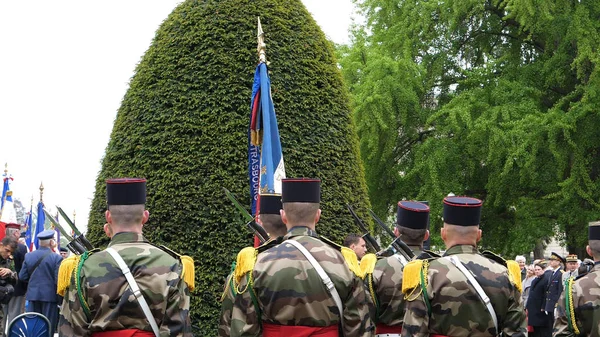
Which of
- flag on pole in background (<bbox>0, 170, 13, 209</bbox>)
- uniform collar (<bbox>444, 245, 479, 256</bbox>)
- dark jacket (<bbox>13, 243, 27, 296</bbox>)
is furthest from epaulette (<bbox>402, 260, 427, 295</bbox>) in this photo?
flag on pole in background (<bbox>0, 170, 13, 209</bbox>)

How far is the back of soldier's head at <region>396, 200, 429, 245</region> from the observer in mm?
6742

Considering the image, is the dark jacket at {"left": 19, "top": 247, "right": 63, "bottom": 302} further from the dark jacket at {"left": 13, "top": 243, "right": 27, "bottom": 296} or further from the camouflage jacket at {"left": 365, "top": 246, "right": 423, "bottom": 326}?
the camouflage jacket at {"left": 365, "top": 246, "right": 423, "bottom": 326}

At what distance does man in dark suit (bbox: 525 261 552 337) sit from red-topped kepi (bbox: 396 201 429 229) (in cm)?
836

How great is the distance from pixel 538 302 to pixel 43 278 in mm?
7787

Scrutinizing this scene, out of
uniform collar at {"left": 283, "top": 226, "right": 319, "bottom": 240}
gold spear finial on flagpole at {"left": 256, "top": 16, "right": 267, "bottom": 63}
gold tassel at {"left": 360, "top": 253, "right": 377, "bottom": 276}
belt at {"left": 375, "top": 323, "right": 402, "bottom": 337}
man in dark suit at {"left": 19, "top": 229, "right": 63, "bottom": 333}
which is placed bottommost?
man in dark suit at {"left": 19, "top": 229, "right": 63, "bottom": 333}

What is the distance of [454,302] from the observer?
5395 millimetres

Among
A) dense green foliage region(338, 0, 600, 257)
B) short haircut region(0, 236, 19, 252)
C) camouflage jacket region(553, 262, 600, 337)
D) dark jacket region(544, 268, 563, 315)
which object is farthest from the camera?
dense green foliage region(338, 0, 600, 257)

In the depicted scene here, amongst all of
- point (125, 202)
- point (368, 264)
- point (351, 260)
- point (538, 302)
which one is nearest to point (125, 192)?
point (125, 202)

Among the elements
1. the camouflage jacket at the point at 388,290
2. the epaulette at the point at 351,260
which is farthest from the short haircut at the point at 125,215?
the camouflage jacket at the point at 388,290

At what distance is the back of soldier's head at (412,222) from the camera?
6.74m

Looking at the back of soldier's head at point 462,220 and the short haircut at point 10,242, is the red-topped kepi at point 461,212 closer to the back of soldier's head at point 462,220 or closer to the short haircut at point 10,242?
the back of soldier's head at point 462,220

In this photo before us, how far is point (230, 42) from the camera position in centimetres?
1043

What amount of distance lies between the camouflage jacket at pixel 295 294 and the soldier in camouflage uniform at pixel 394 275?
110cm

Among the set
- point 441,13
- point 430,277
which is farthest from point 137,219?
point 441,13
